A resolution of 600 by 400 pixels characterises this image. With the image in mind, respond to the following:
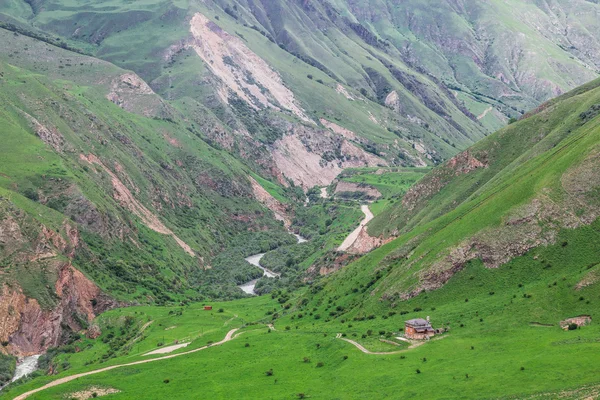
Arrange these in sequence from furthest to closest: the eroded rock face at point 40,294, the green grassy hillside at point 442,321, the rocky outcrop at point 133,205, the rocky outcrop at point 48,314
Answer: the rocky outcrop at point 133,205 < the eroded rock face at point 40,294 < the rocky outcrop at point 48,314 < the green grassy hillside at point 442,321

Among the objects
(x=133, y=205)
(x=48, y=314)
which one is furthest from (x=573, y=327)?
(x=133, y=205)

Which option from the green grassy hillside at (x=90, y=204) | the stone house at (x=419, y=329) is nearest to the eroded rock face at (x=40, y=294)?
the green grassy hillside at (x=90, y=204)

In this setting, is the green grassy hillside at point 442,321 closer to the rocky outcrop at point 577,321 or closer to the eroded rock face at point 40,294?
the rocky outcrop at point 577,321

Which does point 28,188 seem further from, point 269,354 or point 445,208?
point 445,208

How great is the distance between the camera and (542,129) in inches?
5778

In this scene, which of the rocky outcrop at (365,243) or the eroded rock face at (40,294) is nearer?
the eroded rock face at (40,294)

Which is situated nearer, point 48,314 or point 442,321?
point 442,321

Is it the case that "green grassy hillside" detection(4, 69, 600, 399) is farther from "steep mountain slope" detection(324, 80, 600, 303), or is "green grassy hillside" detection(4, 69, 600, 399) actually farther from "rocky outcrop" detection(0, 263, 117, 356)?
"rocky outcrop" detection(0, 263, 117, 356)

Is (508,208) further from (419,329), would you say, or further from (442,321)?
(419,329)

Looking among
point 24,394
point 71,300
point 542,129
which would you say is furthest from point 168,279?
point 542,129

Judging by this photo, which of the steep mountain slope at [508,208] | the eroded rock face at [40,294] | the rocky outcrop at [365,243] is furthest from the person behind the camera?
the rocky outcrop at [365,243]

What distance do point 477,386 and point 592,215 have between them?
39.4 m

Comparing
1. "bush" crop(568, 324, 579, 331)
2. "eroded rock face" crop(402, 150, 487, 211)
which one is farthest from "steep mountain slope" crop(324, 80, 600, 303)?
"bush" crop(568, 324, 579, 331)

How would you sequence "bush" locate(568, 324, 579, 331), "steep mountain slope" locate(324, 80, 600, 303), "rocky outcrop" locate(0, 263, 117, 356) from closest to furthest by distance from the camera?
"bush" locate(568, 324, 579, 331), "steep mountain slope" locate(324, 80, 600, 303), "rocky outcrop" locate(0, 263, 117, 356)
